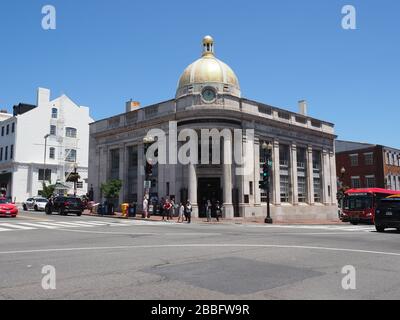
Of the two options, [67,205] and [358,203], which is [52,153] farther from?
[358,203]

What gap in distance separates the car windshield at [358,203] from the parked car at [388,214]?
497 inches

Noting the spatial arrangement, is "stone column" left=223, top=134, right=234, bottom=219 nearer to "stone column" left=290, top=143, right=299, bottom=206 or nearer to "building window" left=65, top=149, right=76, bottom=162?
"stone column" left=290, top=143, right=299, bottom=206

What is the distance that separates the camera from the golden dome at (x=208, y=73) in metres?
39.3

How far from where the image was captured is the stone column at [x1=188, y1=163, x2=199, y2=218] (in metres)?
34.6

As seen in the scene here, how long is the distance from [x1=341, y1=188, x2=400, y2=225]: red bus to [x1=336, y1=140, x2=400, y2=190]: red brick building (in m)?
25.2

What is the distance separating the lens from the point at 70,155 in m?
64.4

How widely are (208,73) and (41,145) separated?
34517mm

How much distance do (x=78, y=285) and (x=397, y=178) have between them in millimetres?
66035

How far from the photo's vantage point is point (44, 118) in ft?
203

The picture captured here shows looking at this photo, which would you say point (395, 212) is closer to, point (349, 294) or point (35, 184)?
point (349, 294)

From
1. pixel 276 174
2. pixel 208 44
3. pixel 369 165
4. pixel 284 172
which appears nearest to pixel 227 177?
pixel 276 174

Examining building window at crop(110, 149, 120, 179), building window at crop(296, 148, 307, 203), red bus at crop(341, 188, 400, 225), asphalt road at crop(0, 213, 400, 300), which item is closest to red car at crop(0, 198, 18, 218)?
building window at crop(110, 149, 120, 179)

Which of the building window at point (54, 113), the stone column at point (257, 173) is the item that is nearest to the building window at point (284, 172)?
the stone column at point (257, 173)

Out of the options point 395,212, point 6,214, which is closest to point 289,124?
point 395,212
